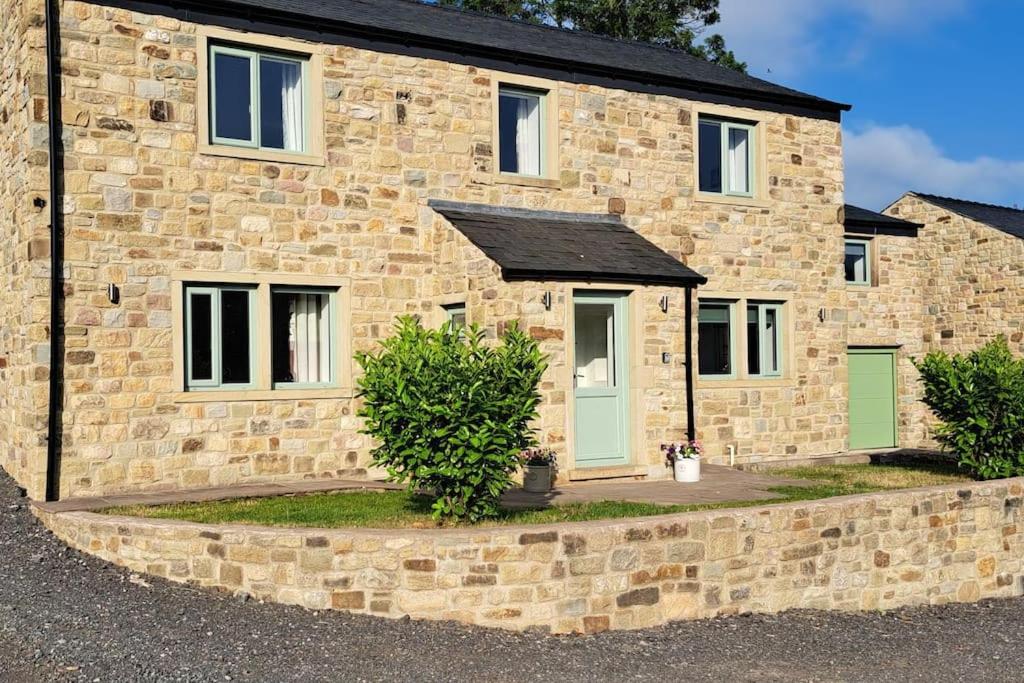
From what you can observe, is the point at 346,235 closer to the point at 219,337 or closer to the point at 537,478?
the point at 219,337

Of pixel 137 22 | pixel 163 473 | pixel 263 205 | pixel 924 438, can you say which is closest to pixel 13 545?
pixel 163 473

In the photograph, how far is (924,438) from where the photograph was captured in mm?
18859

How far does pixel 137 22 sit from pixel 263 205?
2407 mm

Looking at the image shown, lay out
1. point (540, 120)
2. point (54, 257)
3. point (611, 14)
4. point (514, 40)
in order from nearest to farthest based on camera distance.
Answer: point (54, 257) < point (540, 120) < point (514, 40) < point (611, 14)

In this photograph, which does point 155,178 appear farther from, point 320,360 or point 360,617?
point 360,617

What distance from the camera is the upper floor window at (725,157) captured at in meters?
15.7

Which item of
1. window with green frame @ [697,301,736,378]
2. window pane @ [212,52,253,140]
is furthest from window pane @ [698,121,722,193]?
window pane @ [212,52,253,140]

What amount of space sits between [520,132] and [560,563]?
24.5 ft

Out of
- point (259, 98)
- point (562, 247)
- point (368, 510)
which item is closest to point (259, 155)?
point (259, 98)

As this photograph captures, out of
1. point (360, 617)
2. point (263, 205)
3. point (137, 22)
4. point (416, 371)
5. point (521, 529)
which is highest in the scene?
point (137, 22)

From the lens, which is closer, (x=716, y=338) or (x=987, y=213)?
(x=716, y=338)

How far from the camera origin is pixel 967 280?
1997cm

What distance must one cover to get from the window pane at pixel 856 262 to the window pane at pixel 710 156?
13.5ft

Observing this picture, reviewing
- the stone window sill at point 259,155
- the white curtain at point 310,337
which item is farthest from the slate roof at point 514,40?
the white curtain at point 310,337
